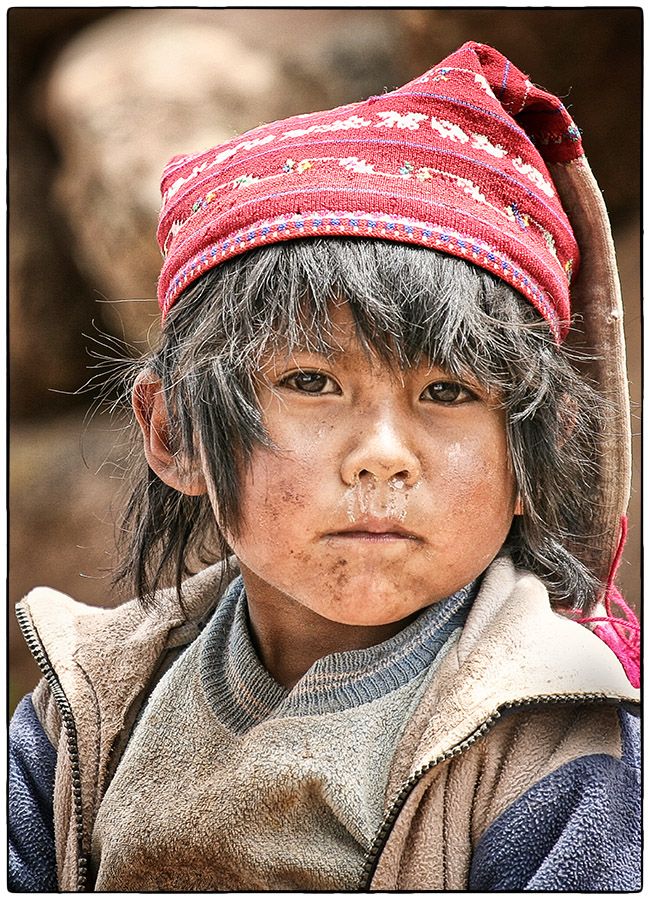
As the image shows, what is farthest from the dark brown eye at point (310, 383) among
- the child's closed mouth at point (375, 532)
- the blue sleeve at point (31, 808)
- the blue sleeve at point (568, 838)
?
the blue sleeve at point (31, 808)

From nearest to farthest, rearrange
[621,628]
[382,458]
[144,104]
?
1. [382,458]
2. [621,628]
3. [144,104]

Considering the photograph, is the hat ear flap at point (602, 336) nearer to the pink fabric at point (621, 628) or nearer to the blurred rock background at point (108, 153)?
the pink fabric at point (621, 628)

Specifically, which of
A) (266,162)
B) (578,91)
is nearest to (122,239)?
(578,91)

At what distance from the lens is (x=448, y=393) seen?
0.96 m

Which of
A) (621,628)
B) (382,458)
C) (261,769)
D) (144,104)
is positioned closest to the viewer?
(382,458)

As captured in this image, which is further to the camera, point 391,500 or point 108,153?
point 108,153

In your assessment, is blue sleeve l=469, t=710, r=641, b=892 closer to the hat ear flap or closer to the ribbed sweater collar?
the ribbed sweater collar

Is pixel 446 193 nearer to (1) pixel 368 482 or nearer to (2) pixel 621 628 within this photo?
(1) pixel 368 482

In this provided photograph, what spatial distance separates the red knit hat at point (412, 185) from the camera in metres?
0.93

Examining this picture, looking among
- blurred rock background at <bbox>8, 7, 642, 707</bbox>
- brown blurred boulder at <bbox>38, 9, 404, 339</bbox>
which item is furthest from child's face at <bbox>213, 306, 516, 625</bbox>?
brown blurred boulder at <bbox>38, 9, 404, 339</bbox>

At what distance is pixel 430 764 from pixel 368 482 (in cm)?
24

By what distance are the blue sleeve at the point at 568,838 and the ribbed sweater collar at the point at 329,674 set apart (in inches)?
6.5

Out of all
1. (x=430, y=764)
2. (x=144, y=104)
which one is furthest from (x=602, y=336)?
(x=144, y=104)

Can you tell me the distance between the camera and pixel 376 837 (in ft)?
3.10
